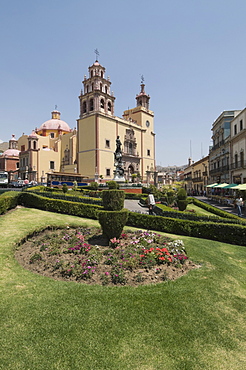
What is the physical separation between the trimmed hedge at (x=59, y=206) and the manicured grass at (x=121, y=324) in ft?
22.6

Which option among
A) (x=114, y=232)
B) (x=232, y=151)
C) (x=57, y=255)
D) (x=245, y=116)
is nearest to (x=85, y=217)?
(x=114, y=232)

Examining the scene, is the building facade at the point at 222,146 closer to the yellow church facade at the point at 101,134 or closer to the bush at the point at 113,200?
the yellow church facade at the point at 101,134

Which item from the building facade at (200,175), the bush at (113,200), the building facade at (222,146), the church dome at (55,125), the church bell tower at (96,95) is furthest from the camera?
the church dome at (55,125)

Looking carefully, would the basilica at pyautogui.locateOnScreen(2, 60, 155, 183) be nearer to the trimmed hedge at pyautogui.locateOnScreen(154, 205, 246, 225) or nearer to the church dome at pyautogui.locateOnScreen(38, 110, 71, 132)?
the church dome at pyautogui.locateOnScreen(38, 110, 71, 132)

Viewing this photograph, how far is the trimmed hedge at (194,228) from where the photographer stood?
9406 mm

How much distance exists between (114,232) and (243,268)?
425 cm

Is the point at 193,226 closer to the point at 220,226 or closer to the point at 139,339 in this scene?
the point at 220,226

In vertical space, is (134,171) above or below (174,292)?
above

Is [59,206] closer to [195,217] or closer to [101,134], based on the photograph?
[195,217]

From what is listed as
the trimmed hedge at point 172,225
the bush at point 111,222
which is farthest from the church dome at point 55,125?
the bush at point 111,222

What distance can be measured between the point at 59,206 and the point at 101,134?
3141 centimetres

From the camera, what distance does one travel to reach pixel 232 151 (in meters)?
30.3

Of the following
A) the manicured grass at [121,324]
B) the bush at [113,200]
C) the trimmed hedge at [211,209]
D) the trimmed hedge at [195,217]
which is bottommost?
the manicured grass at [121,324]

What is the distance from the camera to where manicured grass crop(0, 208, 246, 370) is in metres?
3.20
